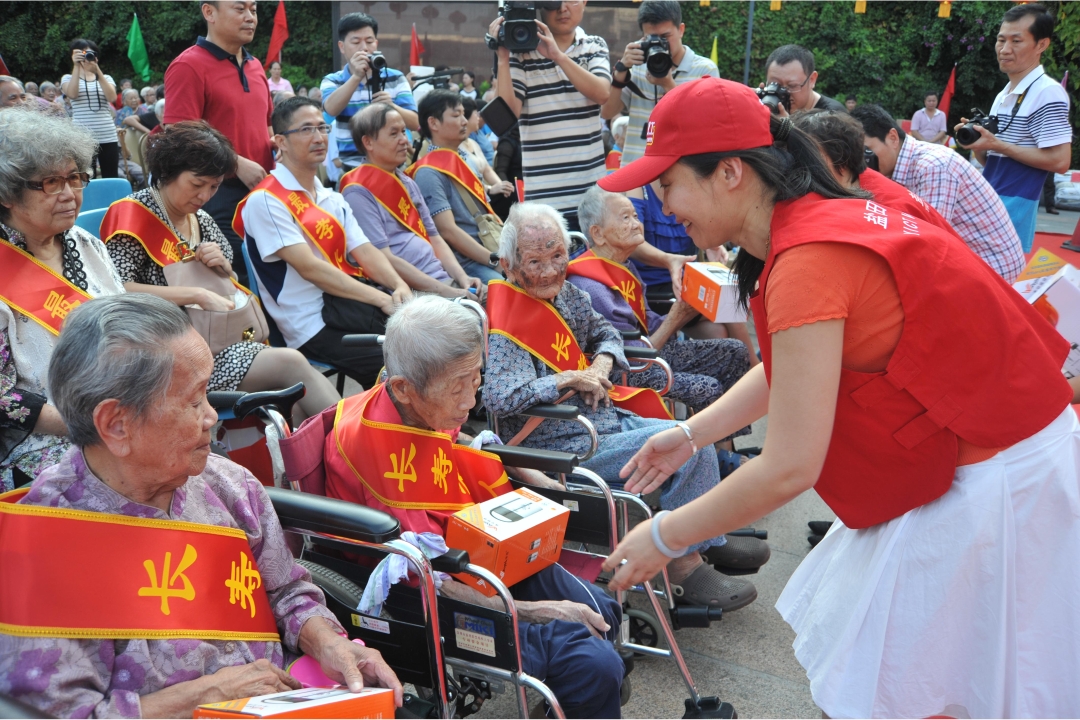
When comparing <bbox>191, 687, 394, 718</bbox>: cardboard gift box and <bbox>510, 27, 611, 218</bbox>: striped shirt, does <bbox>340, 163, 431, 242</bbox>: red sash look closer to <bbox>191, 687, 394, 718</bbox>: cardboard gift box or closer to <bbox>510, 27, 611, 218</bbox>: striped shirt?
<bbox>510, 27, 611, 218</bbox>: striped shirt

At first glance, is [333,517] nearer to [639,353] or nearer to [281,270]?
[639,353]

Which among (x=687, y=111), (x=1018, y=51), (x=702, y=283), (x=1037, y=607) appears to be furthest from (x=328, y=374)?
(x=1018, y=51)

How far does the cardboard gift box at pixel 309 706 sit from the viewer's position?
4.39 ft

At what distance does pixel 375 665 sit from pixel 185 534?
1.47ft

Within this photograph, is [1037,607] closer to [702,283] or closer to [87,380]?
[87,380]

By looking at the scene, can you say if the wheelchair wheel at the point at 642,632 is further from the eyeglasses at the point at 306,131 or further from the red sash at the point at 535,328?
the eyeglasses at the point at 306,131

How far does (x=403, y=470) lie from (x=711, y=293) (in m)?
1.85

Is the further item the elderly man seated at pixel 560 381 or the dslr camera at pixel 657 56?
the dslr camera at pixel 657 56

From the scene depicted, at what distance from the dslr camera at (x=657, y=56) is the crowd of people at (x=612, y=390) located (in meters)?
1.04

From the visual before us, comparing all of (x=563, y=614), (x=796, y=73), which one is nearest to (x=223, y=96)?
(x=796, y=73)

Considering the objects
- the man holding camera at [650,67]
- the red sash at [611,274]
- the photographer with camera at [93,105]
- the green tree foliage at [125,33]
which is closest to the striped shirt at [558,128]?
the man holding camera at [650,67]

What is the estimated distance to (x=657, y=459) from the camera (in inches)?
78.5

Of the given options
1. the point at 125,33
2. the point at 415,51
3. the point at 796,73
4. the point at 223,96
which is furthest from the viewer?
the point at 125,33

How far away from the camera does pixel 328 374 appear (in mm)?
3787
